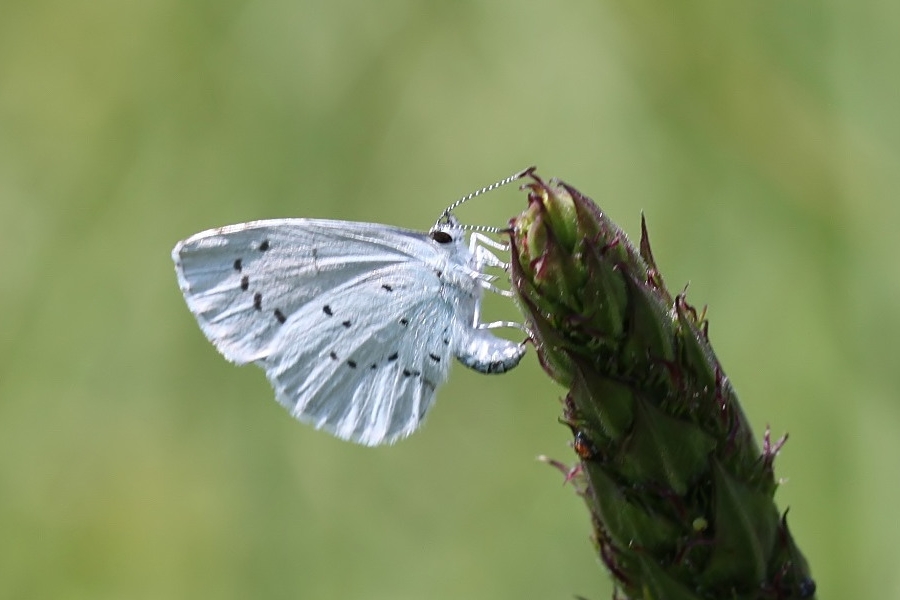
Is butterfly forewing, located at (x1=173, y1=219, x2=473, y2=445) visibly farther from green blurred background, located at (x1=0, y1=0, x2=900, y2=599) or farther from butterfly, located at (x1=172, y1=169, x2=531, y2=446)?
green blurred background, located at (x1=0, y1=0, x2=900, y2=599)

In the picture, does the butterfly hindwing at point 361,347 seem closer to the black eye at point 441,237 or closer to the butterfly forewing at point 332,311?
the butterfly forewing at point 332,311

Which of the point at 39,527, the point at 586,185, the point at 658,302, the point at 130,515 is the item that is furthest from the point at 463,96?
the point at 658,302

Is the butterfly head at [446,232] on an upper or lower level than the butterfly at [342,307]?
upper

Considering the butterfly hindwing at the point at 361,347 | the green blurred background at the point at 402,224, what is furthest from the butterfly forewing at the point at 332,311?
the green blurred background at the point at 402,224

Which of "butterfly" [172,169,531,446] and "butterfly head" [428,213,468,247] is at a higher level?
"butterfly head" [428,213,468,247]

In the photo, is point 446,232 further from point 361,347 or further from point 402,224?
point 402,224

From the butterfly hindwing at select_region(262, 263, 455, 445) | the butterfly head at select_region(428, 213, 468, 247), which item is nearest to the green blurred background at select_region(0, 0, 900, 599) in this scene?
the butterfly hindwing at select_region(262, 263, 455, 445)
